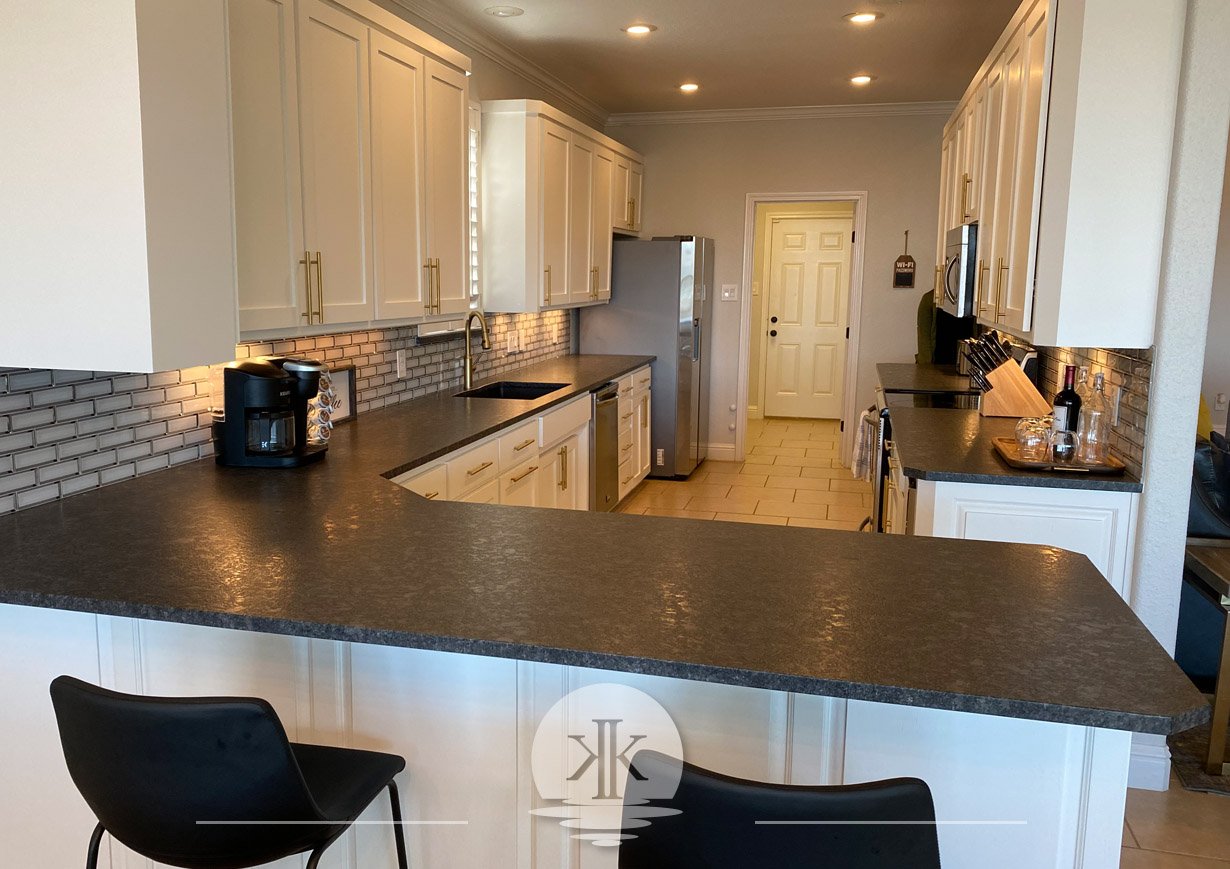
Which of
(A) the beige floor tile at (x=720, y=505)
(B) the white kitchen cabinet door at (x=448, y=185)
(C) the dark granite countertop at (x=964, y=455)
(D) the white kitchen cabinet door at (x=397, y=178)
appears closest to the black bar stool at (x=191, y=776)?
(D) the white kitchen cabinet door at (x=397, y=178)

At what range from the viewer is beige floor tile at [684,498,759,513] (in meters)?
6.11

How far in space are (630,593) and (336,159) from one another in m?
1.90

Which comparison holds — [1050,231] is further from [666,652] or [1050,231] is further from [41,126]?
[41,126]

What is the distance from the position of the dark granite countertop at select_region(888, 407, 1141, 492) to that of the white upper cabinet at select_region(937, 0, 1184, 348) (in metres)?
0.41

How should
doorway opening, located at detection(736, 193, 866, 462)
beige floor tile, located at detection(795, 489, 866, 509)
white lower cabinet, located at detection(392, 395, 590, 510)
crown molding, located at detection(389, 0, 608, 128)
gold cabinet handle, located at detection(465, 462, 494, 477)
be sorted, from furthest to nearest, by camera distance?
1. doorway opening, located at detection(736, 193, 866, 462)
2. beige floor tile, located at detection(795, 489, 866, 509)
3. crown molding, located at detection(389, 0, 608, 128)
4. gold cabinet handle, located at detection(465, 462, 494, 477)
5. white lower cabinet, located at detection(392, 395, 590, 510)

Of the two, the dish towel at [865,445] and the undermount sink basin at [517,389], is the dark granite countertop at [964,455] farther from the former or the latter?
the undermount sink basin at [517,389]

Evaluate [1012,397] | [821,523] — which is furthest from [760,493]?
[1012,397]

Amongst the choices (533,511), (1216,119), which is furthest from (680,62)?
(533,511)

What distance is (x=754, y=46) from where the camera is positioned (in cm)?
511

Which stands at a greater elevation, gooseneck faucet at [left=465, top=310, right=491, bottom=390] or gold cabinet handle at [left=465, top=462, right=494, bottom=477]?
gooseneck faucet at [left=465, top=310, right=491, bottom=390]

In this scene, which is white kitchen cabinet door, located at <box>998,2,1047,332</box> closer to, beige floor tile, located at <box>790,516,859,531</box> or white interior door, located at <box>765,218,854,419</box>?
beige floor tile, located at <box>790,516,859,531</box>

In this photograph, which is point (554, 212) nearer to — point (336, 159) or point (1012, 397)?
point (336, 159)

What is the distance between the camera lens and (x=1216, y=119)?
8.45 ft

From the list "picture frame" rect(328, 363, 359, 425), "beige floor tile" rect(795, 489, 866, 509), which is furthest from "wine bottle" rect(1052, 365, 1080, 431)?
"beige floor tile" rect(795, 489, 866, 509)
